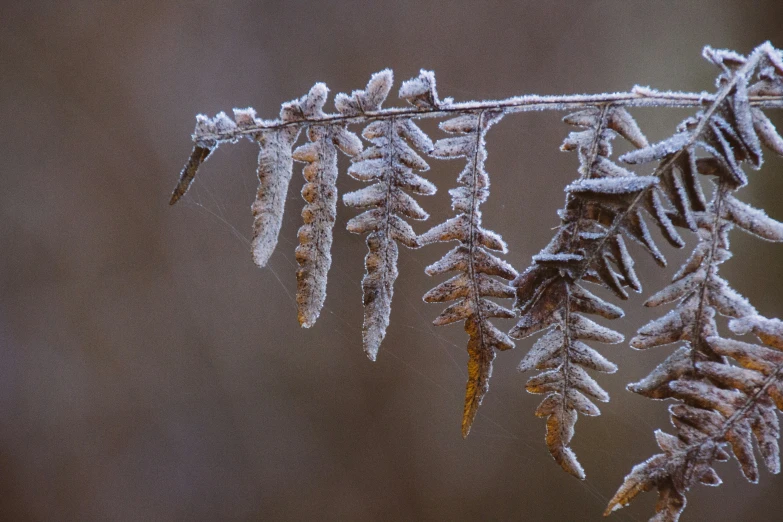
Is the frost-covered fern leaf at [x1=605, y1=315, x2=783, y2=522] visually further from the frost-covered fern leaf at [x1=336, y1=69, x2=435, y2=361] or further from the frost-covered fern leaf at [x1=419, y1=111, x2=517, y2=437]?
the frost-covered fern leaf at [x1=336, y1=69, x2=435, y2=361]

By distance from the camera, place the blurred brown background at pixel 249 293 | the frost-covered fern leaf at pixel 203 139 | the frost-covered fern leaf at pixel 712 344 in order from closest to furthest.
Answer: the frost-covered fern leaf at pixel 712 344, the frost-covered fern leaf at pixel 203 139, the blurred brown background at pixel 249 293

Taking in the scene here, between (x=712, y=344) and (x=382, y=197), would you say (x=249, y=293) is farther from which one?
(x=712, y=344)

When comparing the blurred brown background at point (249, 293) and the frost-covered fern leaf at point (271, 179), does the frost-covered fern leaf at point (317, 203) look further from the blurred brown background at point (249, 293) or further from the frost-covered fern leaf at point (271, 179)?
the blurred brown background at point (249, 293)

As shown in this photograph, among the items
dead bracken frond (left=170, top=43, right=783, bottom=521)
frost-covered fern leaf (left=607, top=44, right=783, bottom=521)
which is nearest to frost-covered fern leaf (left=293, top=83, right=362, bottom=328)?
dead bracken frond (left=170, top=43, right=783, bottom=521)

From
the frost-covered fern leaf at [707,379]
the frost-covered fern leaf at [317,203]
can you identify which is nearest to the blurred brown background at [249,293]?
the frost-covered fern leaf at [317,203]

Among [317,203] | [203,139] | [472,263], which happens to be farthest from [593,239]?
[203,139]
